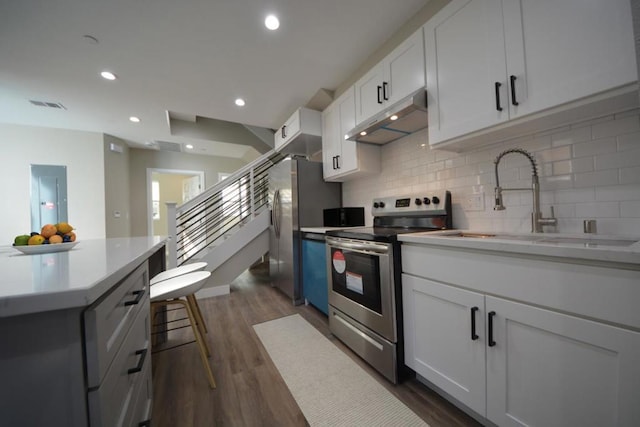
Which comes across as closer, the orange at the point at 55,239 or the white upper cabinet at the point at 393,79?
the orange at the point at 55,239

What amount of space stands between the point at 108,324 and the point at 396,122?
2.06 m

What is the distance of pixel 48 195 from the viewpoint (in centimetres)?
376

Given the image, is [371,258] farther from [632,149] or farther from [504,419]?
[632,149]

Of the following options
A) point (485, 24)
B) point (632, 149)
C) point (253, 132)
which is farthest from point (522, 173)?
point (253, 132)

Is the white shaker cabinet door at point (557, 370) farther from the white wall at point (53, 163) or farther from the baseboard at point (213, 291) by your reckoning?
the white wall at point (53, 163)

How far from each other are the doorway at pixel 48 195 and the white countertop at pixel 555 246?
536 cm

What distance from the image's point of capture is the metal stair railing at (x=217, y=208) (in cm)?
307

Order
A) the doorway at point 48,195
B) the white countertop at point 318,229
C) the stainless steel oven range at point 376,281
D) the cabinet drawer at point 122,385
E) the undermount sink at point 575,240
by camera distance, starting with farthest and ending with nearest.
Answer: the doorway at point 48,195, the white countertop at point 318,229, the stainless steel oven range at point 376,281, the undermount sink at point 575,240, the cabinet drawer at point 122,385

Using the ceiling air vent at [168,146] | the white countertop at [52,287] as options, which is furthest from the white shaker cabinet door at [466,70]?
the ceiling air vent at [168,146]

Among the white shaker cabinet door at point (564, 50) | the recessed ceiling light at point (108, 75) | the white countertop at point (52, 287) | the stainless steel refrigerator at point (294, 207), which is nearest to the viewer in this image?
the white countertop at point (52, 287)

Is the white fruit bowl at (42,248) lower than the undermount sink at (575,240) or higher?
higher

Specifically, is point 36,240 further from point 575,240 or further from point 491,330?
point 575,240

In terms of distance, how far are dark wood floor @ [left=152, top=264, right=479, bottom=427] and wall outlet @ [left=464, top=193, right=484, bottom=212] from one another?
124cm

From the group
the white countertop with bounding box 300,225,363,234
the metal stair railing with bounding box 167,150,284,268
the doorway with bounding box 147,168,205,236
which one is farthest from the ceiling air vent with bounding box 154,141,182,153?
the white countertop with bounding box 300,225,363,234
